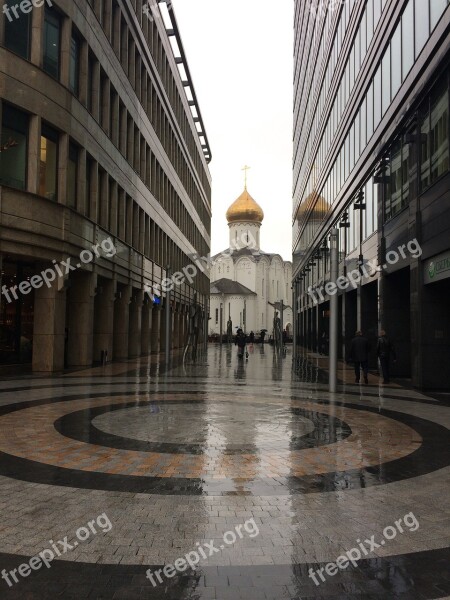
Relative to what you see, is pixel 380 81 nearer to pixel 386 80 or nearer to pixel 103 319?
pixel 386 80

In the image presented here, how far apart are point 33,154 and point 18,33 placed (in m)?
4.10

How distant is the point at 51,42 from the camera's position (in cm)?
2067

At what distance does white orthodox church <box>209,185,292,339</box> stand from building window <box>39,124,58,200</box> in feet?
257

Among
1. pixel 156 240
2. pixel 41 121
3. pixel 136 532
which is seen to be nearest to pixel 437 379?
pixel 136 532

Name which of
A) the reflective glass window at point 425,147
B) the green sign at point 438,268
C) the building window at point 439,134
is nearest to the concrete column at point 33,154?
the reflective glass window at point 425,147

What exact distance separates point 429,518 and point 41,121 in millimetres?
18682

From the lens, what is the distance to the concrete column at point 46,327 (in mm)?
20578

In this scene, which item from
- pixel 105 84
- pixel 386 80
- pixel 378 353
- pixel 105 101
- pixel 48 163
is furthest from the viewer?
pixel 105 84

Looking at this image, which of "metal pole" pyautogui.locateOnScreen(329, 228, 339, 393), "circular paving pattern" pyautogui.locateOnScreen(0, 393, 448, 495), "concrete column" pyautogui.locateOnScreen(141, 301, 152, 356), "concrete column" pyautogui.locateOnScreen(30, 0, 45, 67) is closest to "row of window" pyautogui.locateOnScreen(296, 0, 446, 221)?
"metal pole" pyautogui.locateOnScreen(329, 228, 339, 393)

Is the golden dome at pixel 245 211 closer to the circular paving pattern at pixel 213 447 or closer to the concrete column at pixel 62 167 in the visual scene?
the concrete column at pixel 62 167

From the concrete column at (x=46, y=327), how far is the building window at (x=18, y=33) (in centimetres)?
805

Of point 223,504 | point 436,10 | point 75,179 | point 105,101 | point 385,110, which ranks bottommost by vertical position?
point 223,504

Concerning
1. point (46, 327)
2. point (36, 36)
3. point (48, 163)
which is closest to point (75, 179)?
point (48, 163)

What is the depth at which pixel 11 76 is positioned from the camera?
18.5 metres
